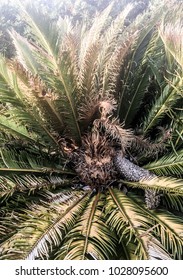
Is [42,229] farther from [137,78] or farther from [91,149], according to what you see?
[137,78]

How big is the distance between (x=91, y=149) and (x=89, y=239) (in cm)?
87

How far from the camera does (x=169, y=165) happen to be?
299cm

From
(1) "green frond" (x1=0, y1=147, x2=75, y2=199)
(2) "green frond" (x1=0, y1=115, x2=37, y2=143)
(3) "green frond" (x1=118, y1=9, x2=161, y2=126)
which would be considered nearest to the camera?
(1) "green frond" (x1=0, y1=147, x2=75, y2=199)

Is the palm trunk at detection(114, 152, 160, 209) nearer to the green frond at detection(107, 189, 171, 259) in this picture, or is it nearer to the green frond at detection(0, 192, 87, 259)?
the green frond at detection(107, 189, 171, 259)

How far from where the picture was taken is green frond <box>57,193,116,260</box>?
2.29m

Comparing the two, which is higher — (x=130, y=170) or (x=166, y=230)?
(x=130, y=170)

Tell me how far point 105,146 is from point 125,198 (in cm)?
46

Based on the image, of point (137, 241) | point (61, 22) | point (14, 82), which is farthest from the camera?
point (61, 22)

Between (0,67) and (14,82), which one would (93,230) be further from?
(0,67)

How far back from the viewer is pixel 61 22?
13.4 ft

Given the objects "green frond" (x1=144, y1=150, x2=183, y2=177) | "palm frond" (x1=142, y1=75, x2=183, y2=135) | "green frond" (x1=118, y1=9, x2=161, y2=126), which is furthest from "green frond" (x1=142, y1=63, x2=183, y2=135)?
"green frond" (x1=144, y1=150, x2=183, y2=177)

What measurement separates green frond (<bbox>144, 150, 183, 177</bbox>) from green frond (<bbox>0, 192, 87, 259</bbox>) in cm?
63

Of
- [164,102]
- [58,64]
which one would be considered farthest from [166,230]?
[58,64]
